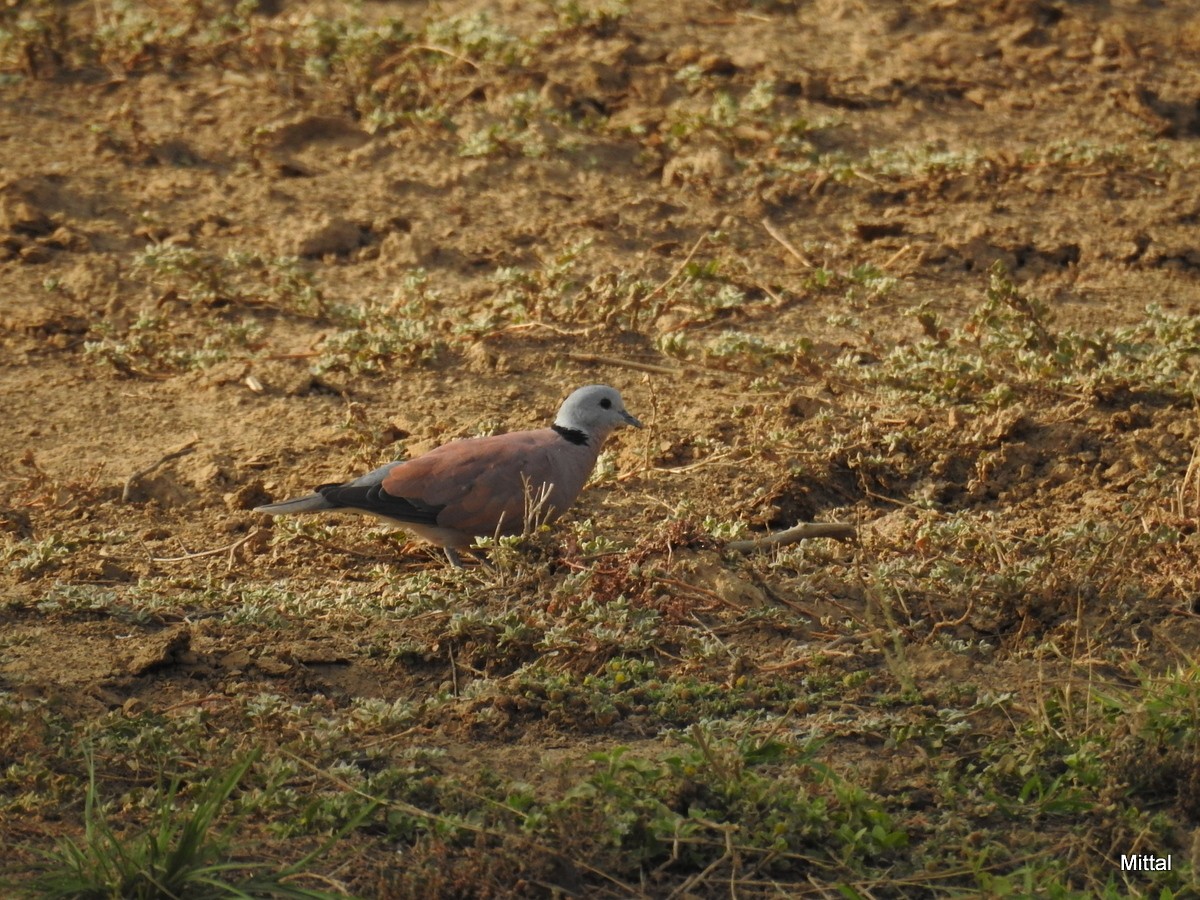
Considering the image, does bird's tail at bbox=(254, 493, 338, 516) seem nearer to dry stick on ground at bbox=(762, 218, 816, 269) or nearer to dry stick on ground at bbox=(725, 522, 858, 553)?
dry stick on ground at bbox=(725, 522, 858, 553)

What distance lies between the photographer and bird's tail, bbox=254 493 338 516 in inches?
216

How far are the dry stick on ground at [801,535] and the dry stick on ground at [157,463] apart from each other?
2.22m

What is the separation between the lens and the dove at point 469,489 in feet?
17.9

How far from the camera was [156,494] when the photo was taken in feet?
19.7

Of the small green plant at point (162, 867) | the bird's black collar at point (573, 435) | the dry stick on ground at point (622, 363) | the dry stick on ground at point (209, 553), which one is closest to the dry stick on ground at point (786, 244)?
the dry stick on ground at point (622, 363)

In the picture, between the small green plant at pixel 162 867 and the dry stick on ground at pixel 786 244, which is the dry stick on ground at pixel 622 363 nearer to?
the dry stick on ground at pixel 786 244

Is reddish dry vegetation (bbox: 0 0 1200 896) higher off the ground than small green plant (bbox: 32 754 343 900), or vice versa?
small green plant (bbox: 32 754 343 900)

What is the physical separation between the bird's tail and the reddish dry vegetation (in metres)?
0.14

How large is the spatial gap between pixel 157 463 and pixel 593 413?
1.65 meters

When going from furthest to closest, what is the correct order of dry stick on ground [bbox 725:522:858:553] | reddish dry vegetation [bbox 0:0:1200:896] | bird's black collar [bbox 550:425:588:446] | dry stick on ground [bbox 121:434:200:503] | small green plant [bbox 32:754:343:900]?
dry stick on ground [bbox 121:434:200:503]
bird's black collar [bbox 550:425:588:446]
dry stick on ground [bbox 725:522:858:553]
reddish dry vegetation [bbox 0:0:1200:896]
small green plant [bbox 32:754:343:900]

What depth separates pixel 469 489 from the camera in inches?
218

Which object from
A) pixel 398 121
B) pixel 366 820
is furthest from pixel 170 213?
pixel 366 820

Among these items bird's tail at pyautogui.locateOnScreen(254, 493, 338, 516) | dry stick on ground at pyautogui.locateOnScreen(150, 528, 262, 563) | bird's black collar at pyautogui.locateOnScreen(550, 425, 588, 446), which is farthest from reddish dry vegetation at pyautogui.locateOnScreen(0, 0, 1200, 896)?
bird's black collar at pyautogui.locateOnScreen(550, 425, 588, 446)

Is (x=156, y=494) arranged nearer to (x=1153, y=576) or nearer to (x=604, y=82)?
(x=1153, y=576)
